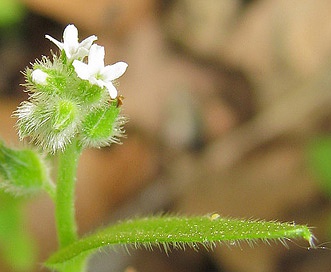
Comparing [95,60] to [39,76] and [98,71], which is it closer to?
[98,71]

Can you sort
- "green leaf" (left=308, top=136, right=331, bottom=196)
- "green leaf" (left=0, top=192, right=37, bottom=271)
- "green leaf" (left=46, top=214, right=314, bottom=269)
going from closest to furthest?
"green leaf" (left=46, top=214, right=314, bottom=269), "green leaf" (left=0, top=192, right=37, bottom=271), "green leaf" (left=308, top=136, right=331, bottom=196)

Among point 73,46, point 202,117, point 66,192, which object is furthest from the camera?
point 202,117

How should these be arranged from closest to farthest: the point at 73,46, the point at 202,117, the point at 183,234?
1. the point at 183,234
2. the point at 73,46
3. the point at 202,117

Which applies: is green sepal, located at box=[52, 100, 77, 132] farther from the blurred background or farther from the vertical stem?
the blurred background

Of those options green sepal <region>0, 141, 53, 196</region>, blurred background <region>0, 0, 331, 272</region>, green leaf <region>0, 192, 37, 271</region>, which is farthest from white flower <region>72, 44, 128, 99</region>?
blurred background <region>0, 0, 331, 272</region>

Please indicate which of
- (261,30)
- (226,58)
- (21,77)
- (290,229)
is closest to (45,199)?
(21,77)

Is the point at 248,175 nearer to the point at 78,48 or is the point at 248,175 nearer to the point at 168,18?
the point at 168,18

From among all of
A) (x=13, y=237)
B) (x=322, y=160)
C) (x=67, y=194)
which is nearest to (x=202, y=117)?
(x=322, y=160)

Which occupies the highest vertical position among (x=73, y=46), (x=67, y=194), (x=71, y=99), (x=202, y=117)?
(x=202, y=117)
